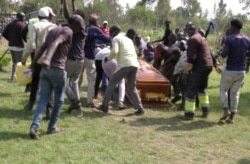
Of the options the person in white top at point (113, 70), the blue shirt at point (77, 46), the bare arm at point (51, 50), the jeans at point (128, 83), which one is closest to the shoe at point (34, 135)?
the bare arm at point (51, 50)

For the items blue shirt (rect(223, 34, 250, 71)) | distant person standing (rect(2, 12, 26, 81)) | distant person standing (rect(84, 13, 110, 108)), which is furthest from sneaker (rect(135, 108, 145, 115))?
distant person standing (rect(2, 12, 26, 81))

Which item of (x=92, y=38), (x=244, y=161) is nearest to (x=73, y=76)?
(x=92, y=38)

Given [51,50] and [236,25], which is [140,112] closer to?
[236,25]

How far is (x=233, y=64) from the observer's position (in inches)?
287

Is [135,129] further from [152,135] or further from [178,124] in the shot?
[178,124]

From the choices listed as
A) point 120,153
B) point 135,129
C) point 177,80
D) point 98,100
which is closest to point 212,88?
point 177,80

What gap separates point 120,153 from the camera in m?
5.50

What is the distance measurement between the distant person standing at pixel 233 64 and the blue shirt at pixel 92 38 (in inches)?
88.0

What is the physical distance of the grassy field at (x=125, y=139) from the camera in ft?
17.4

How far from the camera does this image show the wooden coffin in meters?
8.41

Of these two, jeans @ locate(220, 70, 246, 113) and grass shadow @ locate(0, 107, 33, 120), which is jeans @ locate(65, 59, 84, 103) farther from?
jeans @ locate(220, 70, 246, 113)

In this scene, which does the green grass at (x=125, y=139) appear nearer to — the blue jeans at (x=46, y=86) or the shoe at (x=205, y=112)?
the shoe at (x=205, y=112)

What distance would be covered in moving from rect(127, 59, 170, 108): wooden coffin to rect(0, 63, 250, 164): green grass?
0.97 ft

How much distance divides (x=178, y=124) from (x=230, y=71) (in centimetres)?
135
